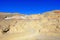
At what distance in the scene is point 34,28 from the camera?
55.9 ft

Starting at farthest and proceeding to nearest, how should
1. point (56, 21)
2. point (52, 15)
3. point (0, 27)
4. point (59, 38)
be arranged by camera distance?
1. point (0, 27)
2. point (52, 15)
3. point (56, 21)
4. point (59, 38)

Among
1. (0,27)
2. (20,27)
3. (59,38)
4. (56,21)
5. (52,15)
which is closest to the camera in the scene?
(59,38)

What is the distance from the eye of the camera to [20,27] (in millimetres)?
18547

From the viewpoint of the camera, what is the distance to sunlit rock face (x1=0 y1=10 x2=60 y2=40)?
15.2 metres

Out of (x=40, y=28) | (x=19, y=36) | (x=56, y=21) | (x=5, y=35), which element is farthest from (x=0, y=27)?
(x=56, y=21)

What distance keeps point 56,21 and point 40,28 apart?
65.3 inches

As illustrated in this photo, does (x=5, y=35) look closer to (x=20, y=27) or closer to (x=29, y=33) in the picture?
(x=20, y=27)

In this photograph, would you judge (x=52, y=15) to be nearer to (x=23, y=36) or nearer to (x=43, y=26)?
(x=43, y=26)

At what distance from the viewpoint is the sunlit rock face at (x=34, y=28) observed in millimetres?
15155

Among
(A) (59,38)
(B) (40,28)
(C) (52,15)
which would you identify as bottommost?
(A) (59,38)

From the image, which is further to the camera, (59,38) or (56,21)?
(56,21)

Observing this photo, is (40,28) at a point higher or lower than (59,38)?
higher

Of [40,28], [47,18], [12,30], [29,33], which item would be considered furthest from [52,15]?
[12,30]

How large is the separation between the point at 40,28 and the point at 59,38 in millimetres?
2552
